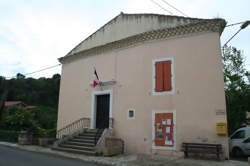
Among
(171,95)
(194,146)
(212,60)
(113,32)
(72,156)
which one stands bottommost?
(72,156)

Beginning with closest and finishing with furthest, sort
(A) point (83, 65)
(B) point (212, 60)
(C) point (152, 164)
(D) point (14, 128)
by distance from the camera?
1. (C) point (152, 164)
2. (B) point (212, 60)
3. (A) point (83, 65)
4. (D) point (14, 128)

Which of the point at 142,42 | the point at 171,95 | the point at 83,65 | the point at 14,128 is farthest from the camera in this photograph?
the point at 14,128

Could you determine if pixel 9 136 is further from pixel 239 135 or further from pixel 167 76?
pixel 239 135

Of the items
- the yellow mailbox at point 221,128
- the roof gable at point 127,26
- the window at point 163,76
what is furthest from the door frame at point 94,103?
the yellow mailbox at point 221,128

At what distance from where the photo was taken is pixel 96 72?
12383mm

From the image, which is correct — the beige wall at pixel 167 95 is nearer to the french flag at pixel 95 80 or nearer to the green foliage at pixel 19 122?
the french flag at pixel 95 80

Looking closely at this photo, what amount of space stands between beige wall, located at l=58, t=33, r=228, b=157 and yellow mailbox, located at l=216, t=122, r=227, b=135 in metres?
0.19

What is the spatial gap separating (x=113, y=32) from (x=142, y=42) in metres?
2.40

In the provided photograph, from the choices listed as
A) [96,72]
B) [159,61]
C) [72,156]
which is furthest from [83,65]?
[72,156]

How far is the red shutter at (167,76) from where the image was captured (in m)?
9.71

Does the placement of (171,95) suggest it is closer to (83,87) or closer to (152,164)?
(152,164)

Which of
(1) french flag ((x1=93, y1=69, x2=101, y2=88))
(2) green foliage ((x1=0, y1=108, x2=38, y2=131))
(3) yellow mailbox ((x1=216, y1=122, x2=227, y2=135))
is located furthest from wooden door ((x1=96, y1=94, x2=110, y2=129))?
(2) green foliage ((x1=0, y1=108, x2=38, y2=131))

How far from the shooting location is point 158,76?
1008 centimetres

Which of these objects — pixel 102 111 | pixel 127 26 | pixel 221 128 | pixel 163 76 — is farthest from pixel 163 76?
pixel 102 111
